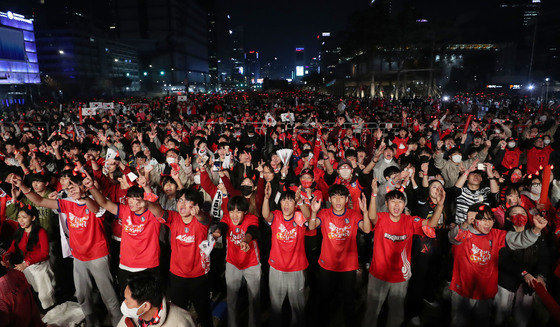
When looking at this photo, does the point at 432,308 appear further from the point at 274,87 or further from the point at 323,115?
the point at 274,87

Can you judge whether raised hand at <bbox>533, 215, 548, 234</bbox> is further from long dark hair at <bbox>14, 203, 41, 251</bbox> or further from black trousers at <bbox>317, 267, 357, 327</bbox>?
long dark hair at <bbox>14, 203, 41, 251</bbox>

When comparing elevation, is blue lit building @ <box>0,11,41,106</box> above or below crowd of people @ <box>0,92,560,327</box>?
above

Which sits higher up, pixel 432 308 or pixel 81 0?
pixel 81 0

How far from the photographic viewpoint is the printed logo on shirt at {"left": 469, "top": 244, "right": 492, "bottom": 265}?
379cm

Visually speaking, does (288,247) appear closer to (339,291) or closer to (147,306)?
(339,291)

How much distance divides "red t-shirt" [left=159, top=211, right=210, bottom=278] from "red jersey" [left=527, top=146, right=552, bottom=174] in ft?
26.5

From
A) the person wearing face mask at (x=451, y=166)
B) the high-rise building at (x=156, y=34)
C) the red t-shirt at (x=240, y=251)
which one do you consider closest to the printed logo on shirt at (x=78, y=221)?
the red t-shirt at (x=240, y=251)

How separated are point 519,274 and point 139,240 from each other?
15.0ft

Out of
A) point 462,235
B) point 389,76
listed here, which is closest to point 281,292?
point 462,235

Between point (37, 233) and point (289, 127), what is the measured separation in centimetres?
951

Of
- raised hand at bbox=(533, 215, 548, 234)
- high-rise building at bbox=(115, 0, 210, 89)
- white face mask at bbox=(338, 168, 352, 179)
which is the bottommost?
raised hand at bbox=(533, 215, 548, 234)

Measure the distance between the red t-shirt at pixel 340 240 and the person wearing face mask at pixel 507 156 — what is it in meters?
6.13

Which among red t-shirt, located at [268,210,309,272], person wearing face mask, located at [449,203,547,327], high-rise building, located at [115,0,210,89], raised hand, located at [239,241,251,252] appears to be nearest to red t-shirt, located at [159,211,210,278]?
raised hand, located at [239,241,251,252]

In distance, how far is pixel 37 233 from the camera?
4.69 m
